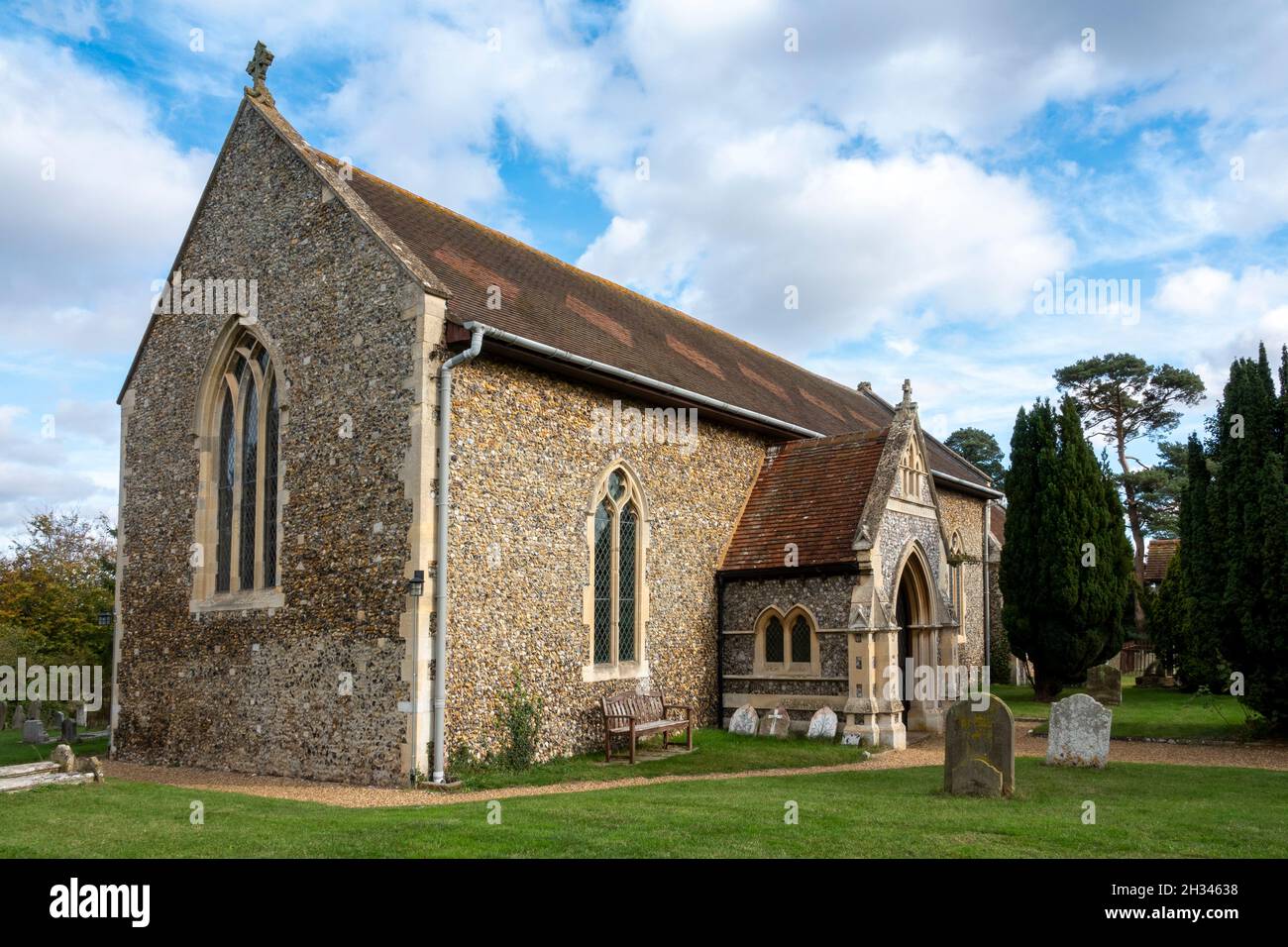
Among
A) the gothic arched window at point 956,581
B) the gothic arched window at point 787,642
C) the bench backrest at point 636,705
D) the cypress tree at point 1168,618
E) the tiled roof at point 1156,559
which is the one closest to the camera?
the bench backrest at point 636,705

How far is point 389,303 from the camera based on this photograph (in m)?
13.1

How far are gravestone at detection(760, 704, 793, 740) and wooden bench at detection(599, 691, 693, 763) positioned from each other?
1467 millimetres

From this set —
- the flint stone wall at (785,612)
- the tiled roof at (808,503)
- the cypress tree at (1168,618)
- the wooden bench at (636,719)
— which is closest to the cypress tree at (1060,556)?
the cypress tree at (1168,618)

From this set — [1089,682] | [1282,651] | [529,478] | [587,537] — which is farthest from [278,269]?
[1089,682]

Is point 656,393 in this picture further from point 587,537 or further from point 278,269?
point 278,269

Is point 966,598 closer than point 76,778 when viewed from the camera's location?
No

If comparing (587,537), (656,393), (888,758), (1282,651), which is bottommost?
(888,758)

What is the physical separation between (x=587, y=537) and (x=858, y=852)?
26.5ft

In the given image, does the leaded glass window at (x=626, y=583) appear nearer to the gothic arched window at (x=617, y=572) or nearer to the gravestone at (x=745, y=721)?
the gothic arched window at (x=617, y=572)

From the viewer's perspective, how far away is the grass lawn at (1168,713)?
56.4ft

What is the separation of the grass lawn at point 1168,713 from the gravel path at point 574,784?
3.07 feet

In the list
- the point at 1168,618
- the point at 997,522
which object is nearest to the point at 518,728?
the point at 1168,618

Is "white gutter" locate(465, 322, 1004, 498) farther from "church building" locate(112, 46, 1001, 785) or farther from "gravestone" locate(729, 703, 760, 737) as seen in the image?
"gravestone" locate(729, 703, 760, 737)
